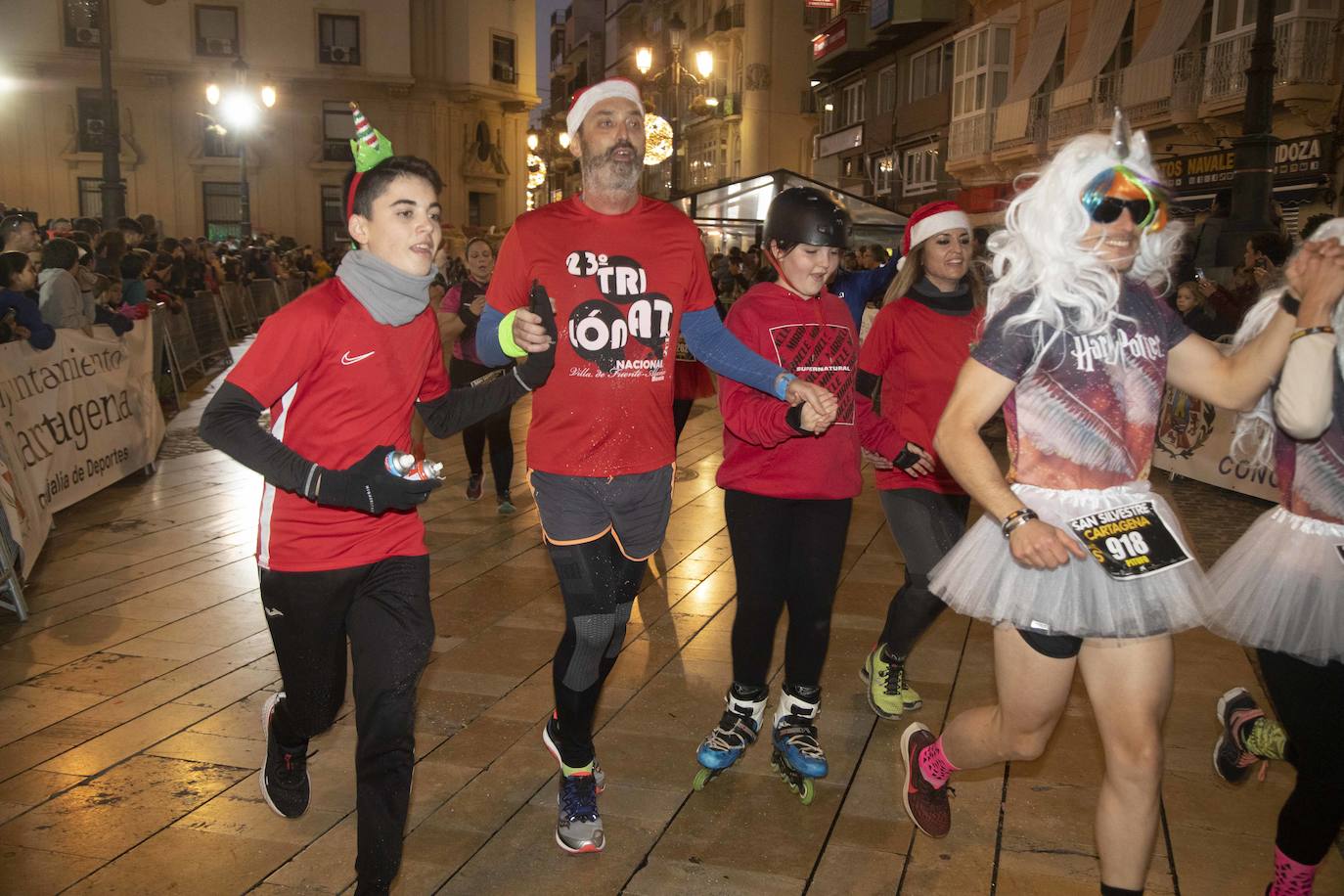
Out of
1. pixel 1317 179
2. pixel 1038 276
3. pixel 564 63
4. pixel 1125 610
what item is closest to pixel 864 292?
pixel 1038 276

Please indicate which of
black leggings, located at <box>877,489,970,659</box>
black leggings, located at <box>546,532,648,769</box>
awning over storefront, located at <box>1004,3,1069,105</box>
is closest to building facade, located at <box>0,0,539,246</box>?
awning over storefront, located at <box>1004,3,1069,105</box>

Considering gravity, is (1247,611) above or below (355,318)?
below

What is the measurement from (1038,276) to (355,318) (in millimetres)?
1781

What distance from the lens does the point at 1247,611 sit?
3.13 m

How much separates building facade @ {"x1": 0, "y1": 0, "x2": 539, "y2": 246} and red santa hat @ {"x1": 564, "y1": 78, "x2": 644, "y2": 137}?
1718 inches

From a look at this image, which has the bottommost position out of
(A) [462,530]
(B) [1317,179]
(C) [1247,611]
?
(A) [462,530]

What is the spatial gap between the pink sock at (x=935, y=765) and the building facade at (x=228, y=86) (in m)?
44.7

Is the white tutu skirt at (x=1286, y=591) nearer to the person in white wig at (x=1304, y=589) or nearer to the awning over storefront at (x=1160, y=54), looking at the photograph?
the person in white wig at (x=1304, y=589)

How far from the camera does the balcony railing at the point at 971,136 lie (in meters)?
29.4

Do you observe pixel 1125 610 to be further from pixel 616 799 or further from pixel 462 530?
pixel 462 530

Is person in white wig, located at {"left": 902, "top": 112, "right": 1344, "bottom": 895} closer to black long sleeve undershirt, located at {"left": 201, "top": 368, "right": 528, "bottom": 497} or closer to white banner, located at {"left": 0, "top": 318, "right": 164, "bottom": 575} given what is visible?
black long sleeve undershirt, located at {"left": 201, "top": 368, "right": 528, "bottom": 497}

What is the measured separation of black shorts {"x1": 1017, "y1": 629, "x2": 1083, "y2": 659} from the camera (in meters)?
3.01

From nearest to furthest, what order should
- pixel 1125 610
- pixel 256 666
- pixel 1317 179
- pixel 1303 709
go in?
1. pixel 1125 610
2. pixel 1303 709
3. pixel 256 666
4. pixel 1317 179

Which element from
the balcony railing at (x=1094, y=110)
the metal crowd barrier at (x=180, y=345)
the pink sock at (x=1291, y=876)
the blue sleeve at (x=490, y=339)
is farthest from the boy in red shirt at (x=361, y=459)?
the balcony railing at (x=1094, y=110)
